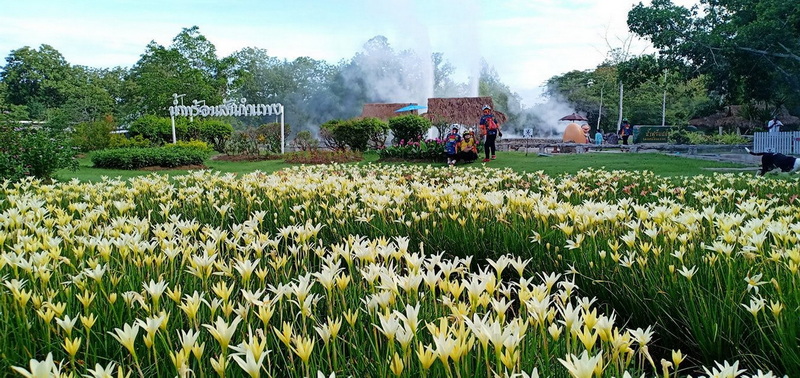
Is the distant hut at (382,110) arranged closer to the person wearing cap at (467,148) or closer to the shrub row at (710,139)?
the shrub row at (710,139)

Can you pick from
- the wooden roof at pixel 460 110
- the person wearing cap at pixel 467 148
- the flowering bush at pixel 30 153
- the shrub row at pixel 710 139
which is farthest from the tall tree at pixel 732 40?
the flowering bush at pixel 30 153

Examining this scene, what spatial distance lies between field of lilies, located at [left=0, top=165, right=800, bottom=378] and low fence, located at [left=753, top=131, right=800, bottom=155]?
51.5ft

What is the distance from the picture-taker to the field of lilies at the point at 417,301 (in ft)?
4.63

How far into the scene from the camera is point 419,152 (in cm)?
1560

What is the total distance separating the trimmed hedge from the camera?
14.8 meters

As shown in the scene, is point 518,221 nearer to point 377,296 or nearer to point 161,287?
point 377,296

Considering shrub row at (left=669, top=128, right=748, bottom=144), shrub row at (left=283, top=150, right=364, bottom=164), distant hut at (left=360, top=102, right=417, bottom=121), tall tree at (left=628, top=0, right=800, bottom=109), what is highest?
tall tree at (left=628, top=0, right=800, bottom=109)

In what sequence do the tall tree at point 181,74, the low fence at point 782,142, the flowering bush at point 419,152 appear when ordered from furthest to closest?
the tall tree at point 181,74 < the low fence at point 782,142 < the flowering bush at point 419,152

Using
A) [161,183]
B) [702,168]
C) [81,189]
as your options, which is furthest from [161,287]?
[702,168]

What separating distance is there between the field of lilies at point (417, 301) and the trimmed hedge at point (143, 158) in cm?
1236

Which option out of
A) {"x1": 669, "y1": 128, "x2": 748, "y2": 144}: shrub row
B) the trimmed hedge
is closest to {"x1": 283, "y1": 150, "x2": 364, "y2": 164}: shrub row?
the trimmed hedge

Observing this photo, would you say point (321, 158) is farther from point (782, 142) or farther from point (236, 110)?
point (782, 142)

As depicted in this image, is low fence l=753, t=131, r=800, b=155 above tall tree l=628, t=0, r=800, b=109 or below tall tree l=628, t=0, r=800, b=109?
below

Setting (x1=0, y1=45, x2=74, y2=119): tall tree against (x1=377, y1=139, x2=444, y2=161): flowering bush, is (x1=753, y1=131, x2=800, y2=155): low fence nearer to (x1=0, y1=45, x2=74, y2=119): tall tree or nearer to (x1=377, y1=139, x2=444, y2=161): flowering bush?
(x1=377, y1=139, x2=444, y2=161): flowering bush
